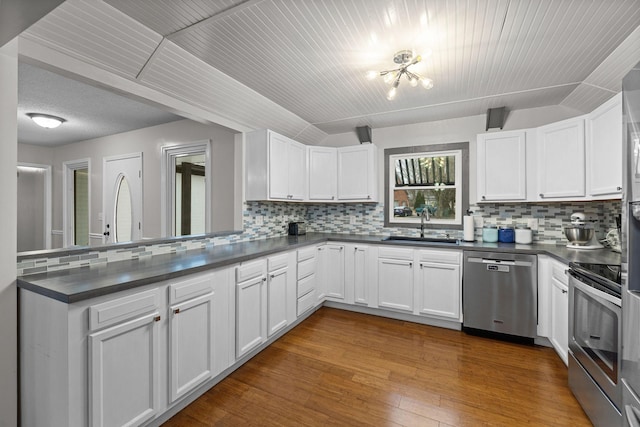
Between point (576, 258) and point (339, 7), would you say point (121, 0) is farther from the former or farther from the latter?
point (576, 258)

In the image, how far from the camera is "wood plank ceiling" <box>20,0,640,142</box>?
5.25 feet

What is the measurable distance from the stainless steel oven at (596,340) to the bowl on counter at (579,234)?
3.25 ft

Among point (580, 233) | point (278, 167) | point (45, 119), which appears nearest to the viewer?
point (580, 233)

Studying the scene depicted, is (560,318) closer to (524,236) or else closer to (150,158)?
(524,236)

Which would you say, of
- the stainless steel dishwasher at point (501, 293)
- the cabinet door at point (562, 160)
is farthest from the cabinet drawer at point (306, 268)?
the cabinet door at point (562, 160)

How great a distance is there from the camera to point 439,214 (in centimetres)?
361

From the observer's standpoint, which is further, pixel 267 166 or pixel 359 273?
pixel 359 273

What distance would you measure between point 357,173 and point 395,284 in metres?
1.52

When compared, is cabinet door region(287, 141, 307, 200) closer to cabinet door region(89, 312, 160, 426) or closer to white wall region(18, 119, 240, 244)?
white wall region(18, 119, 240, 244)

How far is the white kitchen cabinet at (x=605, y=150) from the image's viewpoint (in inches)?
81.8

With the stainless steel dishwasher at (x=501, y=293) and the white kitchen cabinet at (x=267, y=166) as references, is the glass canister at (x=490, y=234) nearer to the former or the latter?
the stainless steel dishwasher at (x=501, y=293)

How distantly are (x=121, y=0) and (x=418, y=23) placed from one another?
1722 millimetres

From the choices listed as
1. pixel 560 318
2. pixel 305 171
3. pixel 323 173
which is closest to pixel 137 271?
pixel 305 171

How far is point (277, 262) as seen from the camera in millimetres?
2674
